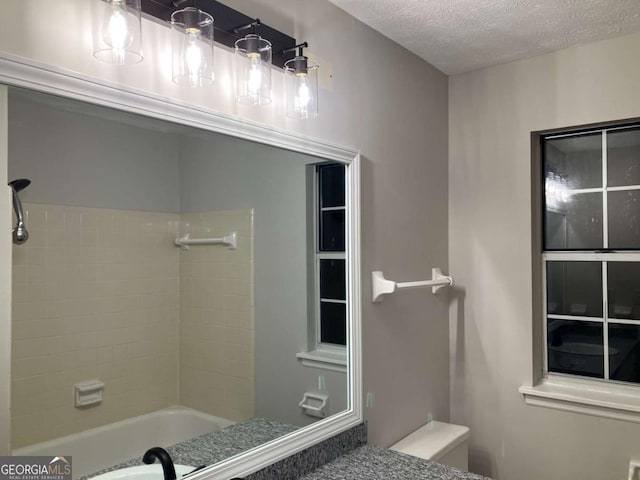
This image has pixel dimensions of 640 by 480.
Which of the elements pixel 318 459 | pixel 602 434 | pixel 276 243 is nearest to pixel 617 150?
pixel 602 434

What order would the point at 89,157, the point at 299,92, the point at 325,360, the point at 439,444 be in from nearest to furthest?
1. the point at 89,157
2. the point at 299,92
3. the point at 325,360
4. the point at 439,444

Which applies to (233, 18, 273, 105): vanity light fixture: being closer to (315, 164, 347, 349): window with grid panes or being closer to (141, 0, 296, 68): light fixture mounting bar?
(141, 0, 296, 68): light fixture mounting bar

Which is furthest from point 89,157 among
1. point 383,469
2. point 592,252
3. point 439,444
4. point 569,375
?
point 569,375

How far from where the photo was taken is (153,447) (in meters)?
1.25

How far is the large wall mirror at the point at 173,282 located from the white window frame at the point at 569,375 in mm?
950

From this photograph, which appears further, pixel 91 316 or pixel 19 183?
pixel 91 316

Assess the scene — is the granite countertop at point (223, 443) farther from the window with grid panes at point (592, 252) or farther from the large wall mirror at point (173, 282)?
the window with grid panes at point (592, 252)

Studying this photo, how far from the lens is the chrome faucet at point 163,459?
3.96 feet

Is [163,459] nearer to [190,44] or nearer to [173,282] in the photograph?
[173,282]

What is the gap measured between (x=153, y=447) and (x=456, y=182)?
70.1 inches

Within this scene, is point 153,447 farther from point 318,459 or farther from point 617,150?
point 617,150

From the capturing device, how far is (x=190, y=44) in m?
1.23

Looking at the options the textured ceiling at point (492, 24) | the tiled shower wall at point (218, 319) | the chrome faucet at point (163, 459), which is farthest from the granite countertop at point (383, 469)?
the textured ceiling at point (492, 24)

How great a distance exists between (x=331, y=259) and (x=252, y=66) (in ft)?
2.31
